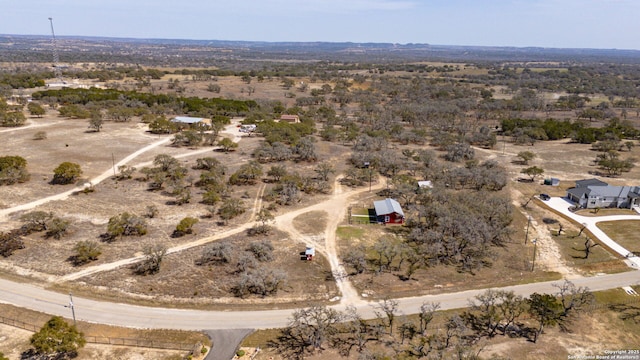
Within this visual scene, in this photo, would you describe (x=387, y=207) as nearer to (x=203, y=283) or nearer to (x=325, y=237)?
(x=325, y=237)

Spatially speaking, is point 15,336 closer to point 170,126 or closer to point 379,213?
point 379,213

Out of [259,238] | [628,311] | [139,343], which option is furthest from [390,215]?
[139,343]

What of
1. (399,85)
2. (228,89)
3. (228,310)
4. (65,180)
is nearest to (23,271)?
(228,310)

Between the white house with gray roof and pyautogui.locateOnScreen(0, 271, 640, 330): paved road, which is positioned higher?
the white house with gray roof

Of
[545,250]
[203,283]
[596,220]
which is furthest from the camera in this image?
[596,220]

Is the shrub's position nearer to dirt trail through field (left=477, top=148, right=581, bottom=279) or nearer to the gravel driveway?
the gravel driveway

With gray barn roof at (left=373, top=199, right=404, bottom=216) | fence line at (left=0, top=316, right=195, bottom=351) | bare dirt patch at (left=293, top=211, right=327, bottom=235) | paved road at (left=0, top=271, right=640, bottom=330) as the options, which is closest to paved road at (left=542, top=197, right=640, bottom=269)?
paved road at (left=0, top=271, right=640, bottom=330)

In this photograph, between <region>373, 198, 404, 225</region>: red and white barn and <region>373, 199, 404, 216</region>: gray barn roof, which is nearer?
<region>373, 198, 404, 225</region>: red and white barn
